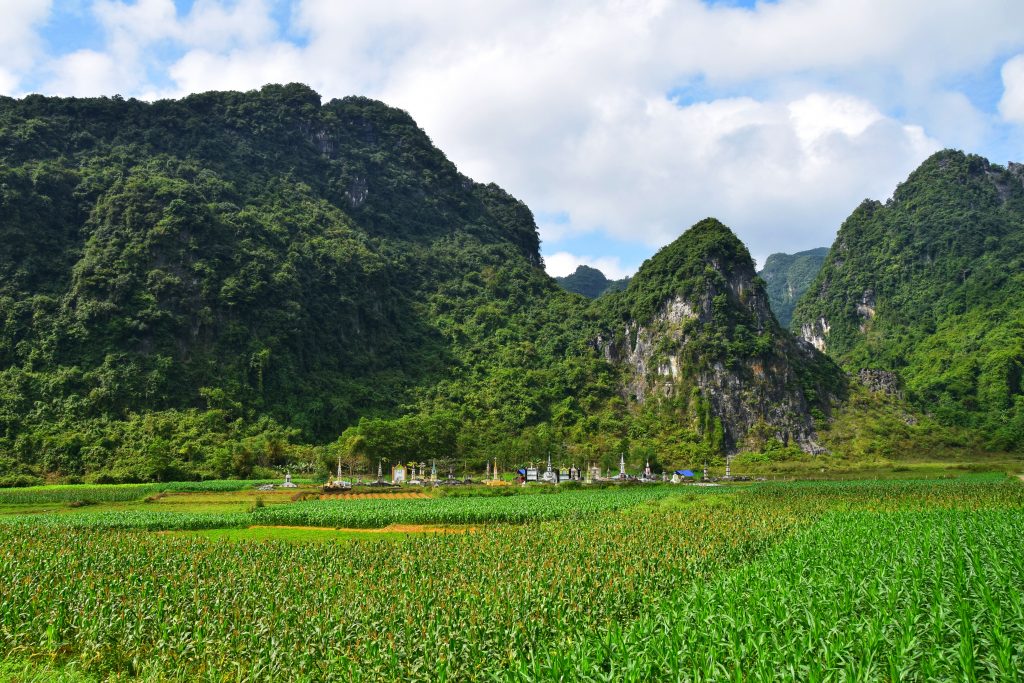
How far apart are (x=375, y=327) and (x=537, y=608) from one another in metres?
103

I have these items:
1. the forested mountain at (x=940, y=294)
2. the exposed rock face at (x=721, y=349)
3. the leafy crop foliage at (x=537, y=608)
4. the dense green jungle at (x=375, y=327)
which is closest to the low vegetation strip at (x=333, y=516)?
the leafy crop foliage at (x=537, y=608)

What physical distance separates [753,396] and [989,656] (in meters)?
91.6

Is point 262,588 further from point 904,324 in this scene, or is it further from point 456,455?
point 904,324

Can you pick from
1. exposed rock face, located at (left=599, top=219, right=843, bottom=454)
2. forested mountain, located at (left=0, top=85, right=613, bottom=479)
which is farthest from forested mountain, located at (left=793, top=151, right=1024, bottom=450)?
forested mountain, located at (left=0, top=85, right=613, bottom=479)

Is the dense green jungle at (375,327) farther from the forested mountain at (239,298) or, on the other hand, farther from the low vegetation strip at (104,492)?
the low vegetation strip at (104,492)

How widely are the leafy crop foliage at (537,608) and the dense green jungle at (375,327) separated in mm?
47953

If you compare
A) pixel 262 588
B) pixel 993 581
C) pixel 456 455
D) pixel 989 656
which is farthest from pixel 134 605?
pixel 456 455

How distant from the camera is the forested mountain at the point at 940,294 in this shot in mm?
104000

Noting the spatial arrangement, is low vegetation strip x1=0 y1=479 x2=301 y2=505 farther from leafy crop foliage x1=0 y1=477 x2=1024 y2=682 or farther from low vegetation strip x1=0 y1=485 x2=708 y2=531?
leafy crop foliage x1=0 y1=477 x2=1024 y2=682

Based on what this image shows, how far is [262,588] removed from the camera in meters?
15.2

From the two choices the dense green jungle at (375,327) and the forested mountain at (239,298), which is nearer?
the forested mountain at (239,298)

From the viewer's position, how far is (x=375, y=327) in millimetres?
113125

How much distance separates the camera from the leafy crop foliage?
364 inches

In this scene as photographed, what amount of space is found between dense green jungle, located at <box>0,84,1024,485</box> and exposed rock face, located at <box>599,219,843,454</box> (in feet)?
1.45
